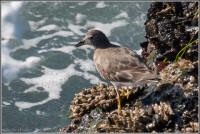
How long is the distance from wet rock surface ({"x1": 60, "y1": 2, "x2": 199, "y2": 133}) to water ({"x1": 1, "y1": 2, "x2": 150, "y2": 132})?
184 inches

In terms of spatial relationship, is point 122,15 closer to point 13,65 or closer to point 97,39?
point 13,65

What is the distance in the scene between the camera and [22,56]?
1380 centimetres

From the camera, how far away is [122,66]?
6.07 metres

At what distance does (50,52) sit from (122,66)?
813 centimetres

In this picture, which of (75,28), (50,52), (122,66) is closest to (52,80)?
(50,52)

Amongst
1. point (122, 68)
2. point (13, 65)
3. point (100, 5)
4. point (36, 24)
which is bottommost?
point (122, 68)

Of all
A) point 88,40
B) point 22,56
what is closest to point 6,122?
point 22,56

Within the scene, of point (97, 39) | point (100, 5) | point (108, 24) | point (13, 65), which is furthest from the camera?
point (100, 5)

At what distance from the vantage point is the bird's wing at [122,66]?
18.9 feet

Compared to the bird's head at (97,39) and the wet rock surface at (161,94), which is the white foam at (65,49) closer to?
the bird's head at (97,39)

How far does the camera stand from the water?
11523mm

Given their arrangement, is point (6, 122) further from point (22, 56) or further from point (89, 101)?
point (89, 101)

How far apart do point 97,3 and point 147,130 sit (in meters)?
12.0

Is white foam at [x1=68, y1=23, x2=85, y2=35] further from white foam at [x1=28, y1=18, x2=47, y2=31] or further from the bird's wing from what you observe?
the bird's wing
